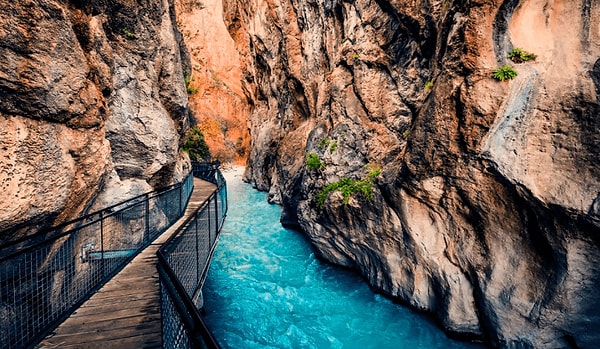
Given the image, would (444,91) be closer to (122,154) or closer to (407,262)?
(407,262)

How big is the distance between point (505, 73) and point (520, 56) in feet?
1.36

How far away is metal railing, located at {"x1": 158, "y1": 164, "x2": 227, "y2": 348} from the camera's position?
2057mm

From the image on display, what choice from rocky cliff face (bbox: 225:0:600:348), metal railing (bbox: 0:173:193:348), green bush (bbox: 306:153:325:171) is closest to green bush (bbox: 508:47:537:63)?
rocky cliff face (bbox: 225:0:600:348)

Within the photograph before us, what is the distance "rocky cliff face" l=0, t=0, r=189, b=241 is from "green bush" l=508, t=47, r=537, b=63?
341 inches

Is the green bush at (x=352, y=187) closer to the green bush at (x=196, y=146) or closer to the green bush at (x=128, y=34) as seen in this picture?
the green bush at (x=128, y=34)

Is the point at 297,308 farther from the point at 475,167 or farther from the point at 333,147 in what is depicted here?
the point at 475,167

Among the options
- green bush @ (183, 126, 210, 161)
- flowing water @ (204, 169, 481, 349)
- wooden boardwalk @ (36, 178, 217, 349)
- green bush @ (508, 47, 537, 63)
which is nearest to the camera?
wooden boardwalk @ (36, 178, 217, 349)

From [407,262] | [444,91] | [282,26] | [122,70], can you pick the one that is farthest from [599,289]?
[282,26]

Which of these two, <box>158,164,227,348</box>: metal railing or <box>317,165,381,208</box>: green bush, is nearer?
<box>158,164,227,348</box>: metal railing

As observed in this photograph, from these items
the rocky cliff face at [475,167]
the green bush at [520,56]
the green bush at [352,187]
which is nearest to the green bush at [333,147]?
the rocky cliff face at [475,167]

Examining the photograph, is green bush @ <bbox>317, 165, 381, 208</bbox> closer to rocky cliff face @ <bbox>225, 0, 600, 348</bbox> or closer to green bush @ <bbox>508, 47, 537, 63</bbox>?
rocky cliff face @ <bbox>225, 0, 600, 348</bbox>

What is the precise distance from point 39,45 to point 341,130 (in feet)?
25.8

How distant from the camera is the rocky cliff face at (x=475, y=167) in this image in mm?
4621

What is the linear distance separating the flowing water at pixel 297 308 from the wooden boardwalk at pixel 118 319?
284cm
